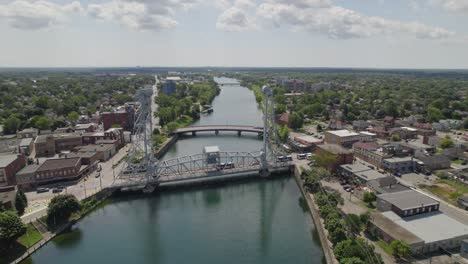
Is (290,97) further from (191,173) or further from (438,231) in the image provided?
(438,231)

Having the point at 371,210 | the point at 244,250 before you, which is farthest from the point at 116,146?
the point at 371,210

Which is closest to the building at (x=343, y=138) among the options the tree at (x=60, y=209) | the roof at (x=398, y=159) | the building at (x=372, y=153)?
the building at (x=372, y=153)

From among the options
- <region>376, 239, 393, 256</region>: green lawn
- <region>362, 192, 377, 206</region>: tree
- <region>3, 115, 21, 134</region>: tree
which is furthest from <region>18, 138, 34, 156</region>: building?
<region>376, 239, 393, 256</region>: green lawn

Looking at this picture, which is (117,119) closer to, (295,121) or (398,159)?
(295,121)

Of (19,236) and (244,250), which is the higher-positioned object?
(19,236)

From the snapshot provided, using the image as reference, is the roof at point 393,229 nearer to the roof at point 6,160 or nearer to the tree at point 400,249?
the tree at point 400,249

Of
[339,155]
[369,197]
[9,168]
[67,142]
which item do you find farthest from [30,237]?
[339,155]

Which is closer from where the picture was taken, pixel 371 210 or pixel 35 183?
pixel 371 210
